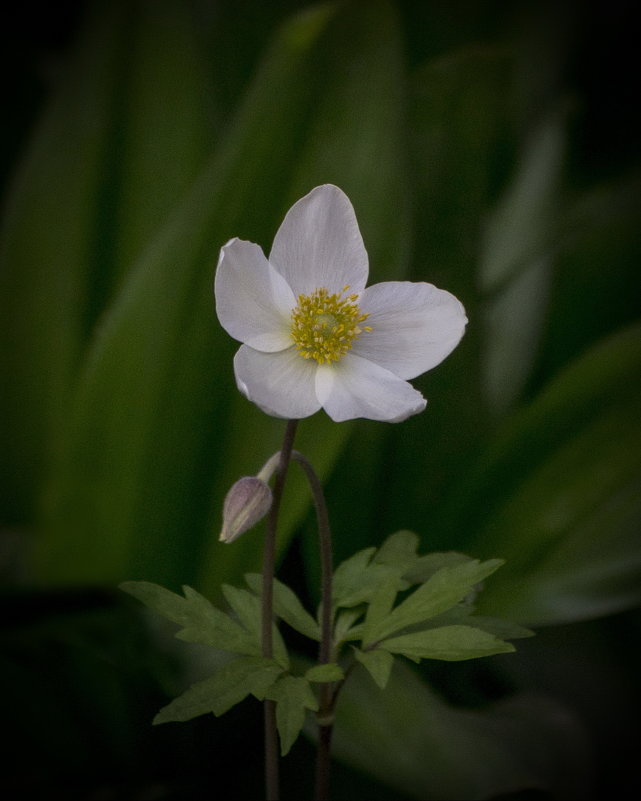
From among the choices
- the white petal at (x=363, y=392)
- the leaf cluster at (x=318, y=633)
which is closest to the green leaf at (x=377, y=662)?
the leaf cluster at (x=318, y=633)

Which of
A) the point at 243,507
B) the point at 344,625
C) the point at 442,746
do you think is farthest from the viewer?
the point at 442,746

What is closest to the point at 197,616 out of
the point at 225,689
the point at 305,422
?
the point at 225,689

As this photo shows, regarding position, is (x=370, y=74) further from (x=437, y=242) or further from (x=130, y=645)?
(x=130, y=645)

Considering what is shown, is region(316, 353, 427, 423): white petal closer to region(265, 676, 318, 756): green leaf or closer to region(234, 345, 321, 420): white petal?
region(234, 345, 321, 420): white petal

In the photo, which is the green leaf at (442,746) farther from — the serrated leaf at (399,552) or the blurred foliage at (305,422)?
the serrated leaf at (399,552)

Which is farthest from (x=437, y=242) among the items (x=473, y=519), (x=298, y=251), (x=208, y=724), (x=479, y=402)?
(x=208, y=724)

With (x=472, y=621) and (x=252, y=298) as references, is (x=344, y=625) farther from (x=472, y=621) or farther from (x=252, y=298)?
(x=252, y=298)

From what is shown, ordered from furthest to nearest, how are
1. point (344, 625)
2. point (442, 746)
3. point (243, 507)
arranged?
1. point (442, 746)
2. point (344, 625)
3. point (243, 507)
